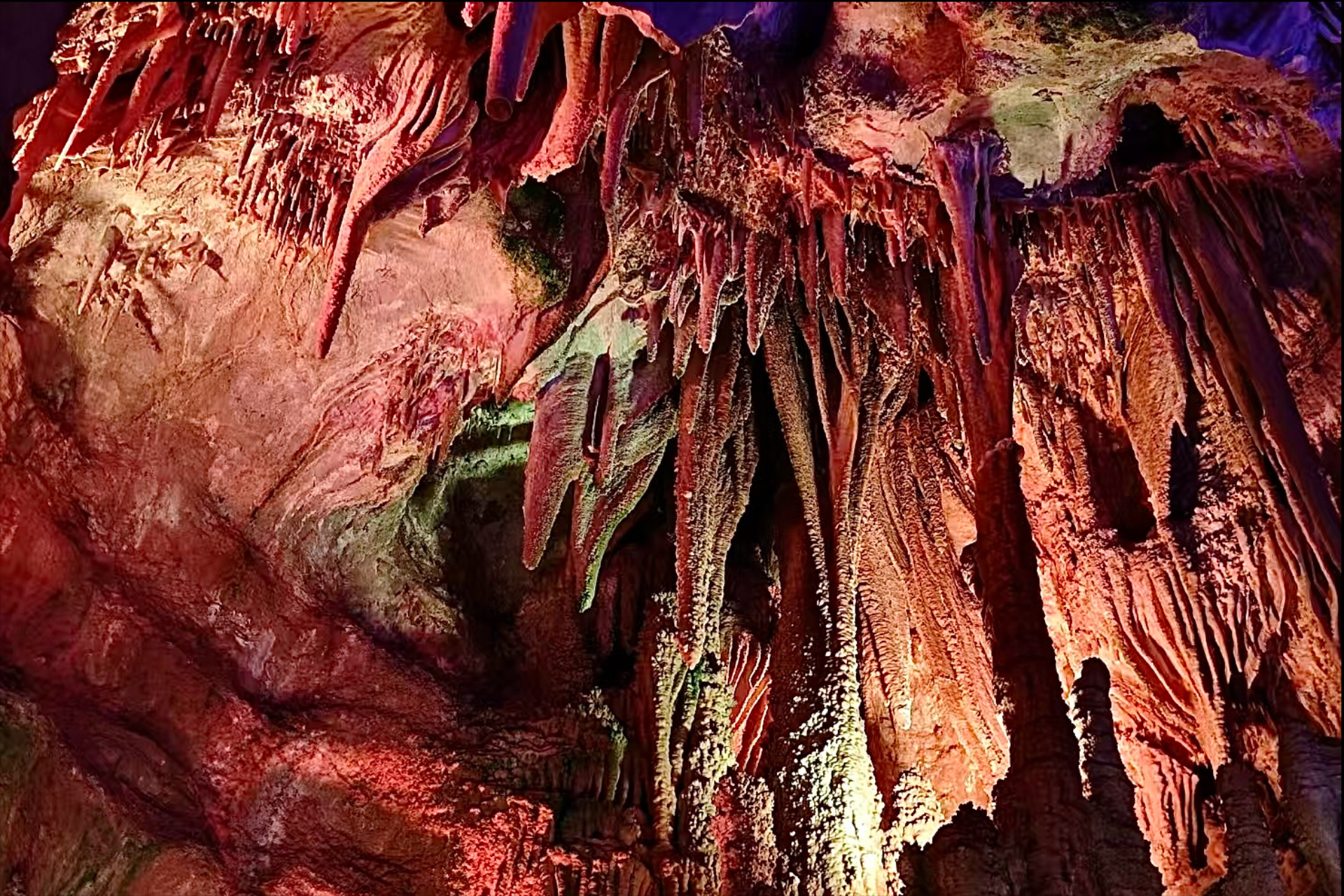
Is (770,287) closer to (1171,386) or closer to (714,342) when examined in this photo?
(714,342)

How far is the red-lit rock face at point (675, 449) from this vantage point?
382 centimetres

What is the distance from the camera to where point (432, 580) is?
256 inches

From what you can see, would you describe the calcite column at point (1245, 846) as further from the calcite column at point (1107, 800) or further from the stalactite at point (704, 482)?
the stalactite at point (704, 482)

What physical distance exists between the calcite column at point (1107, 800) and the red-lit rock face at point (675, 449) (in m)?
0.02

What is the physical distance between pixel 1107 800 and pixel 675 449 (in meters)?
3.39

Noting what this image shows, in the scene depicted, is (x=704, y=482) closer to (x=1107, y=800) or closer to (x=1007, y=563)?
(x=1007, y=563)

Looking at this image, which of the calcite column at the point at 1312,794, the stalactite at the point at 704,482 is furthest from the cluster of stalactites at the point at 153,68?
the calcite column at the point at 1312,794

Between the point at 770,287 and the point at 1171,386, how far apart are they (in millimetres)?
2081

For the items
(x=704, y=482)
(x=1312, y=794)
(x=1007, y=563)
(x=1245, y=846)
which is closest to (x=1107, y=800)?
(x=1245, y=846)

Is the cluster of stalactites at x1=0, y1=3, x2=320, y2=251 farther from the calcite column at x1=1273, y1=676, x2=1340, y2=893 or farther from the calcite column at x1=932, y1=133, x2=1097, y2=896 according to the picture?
the calcite column at x1=1273, y1=676, x2=1340, y2=893

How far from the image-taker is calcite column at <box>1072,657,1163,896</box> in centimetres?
339

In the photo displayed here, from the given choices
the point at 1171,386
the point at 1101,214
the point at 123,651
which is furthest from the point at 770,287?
the point at 123,651

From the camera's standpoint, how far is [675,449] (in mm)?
6469

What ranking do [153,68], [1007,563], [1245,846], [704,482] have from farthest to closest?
[704,482] → [1007,563] → [1245,846] → [153,68]
